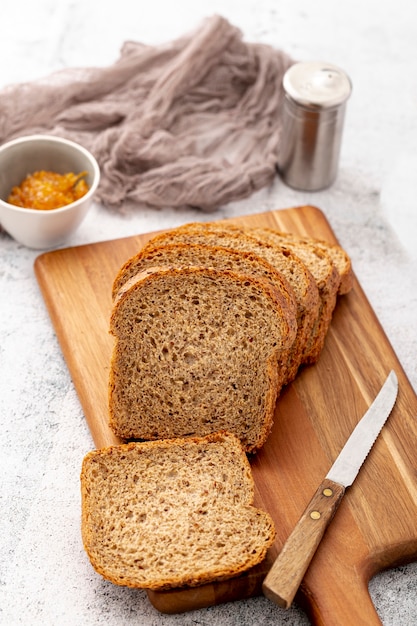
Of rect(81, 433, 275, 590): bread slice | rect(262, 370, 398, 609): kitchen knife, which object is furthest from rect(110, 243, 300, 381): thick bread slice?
rect(81, 433, 275, 590): bread slice

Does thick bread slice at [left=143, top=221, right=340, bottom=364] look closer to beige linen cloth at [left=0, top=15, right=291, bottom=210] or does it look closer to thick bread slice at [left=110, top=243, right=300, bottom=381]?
thick bread slice at [left=110, top=243, right=300, bottom=381]

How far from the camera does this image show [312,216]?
465 centimetres

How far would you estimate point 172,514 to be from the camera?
3.37 m

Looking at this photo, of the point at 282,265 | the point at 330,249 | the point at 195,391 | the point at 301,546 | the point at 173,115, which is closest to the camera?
the point at 301,546

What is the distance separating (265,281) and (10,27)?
3073 mm

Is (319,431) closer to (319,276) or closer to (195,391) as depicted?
(195,391)

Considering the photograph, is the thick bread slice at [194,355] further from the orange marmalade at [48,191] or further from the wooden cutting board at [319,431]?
the orange marmalade at [48,191]

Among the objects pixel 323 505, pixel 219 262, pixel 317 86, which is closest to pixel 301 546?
pixel 323 505

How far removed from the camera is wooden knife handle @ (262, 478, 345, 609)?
10.4ft

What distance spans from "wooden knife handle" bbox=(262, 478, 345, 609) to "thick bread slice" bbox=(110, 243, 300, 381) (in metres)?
0.59

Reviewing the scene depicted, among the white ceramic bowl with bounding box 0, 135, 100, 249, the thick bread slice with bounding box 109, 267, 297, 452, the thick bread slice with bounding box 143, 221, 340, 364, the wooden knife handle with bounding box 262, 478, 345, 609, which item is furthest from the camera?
the white ceramic bowl with bounding box 0, 135, 100, 249

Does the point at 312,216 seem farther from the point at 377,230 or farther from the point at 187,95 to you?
the point at 187,95

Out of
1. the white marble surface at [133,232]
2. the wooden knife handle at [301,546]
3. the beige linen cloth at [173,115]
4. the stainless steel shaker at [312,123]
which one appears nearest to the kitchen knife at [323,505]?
the wooden knife handle at [301,546]

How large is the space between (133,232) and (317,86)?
47.2 inches
